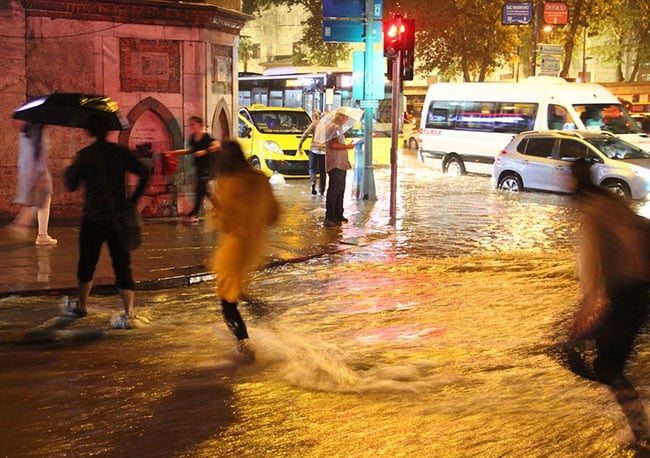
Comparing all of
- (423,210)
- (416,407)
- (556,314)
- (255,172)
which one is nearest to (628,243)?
(416,407)

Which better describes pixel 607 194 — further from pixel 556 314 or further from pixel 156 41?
pixel 156 41

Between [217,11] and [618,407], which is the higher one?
[217,11]

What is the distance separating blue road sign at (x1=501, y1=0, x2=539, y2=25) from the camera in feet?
107

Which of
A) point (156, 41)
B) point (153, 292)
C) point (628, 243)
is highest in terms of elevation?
point (156, 41)

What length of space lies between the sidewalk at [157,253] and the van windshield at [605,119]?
9996mm

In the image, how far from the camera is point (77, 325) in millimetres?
8008

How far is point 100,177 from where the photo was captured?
7766 millimetres

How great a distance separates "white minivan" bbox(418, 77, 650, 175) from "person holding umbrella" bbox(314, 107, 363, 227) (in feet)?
32.8

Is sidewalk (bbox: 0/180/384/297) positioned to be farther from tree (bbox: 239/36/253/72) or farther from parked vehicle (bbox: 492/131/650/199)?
tree (bbox: 239/36/253/72)

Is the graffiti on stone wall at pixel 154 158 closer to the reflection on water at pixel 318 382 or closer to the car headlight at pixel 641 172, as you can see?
the reflection on water at pixel 318 382

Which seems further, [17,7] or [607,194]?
[17,7]

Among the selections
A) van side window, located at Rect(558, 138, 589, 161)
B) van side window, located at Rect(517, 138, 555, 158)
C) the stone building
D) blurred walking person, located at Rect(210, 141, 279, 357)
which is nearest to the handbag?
blurred walking person, located at Rect(210, 141, 279, 357)

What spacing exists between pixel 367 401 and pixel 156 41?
32.5ft

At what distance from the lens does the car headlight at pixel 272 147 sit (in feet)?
79.2
